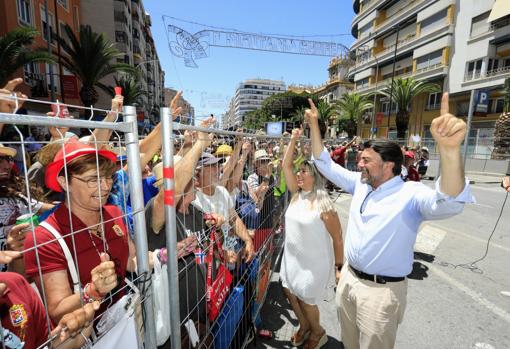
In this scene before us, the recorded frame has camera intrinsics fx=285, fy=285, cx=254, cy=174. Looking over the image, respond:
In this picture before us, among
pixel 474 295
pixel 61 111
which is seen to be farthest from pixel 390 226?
pixel 474 295

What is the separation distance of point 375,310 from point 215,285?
1.18 metres

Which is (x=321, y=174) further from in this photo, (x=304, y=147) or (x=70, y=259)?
(x=70, y=259)

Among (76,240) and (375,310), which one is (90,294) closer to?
(76,240)

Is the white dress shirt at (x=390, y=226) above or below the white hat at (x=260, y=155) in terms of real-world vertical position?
below

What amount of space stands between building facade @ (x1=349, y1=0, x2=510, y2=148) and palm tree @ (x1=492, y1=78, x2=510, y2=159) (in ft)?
10.5

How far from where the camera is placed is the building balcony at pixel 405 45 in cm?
2706

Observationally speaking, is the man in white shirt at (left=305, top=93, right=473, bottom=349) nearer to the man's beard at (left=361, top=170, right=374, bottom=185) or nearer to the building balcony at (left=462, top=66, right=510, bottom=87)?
the man's beard at (left=361, top=170, right=374, bottom=185)

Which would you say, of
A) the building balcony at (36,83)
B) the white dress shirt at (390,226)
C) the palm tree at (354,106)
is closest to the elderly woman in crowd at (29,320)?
the white dress shirt at (390,226)

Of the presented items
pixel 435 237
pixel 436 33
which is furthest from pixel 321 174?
pixel 436 33

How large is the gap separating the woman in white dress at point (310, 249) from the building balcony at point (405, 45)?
31.8m

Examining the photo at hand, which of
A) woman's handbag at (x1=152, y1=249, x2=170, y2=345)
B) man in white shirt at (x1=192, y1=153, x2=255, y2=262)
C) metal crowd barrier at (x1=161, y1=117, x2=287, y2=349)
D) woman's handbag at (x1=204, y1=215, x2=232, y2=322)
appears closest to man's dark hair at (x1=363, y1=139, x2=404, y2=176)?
metal crowd barrier at (x1=161, y1=117, x2=287, y2=349)

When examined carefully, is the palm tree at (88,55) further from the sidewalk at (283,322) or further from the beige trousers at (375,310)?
the beige trousers at (375,310)

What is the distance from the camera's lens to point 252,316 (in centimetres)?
287

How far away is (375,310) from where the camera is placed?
6.82ft
